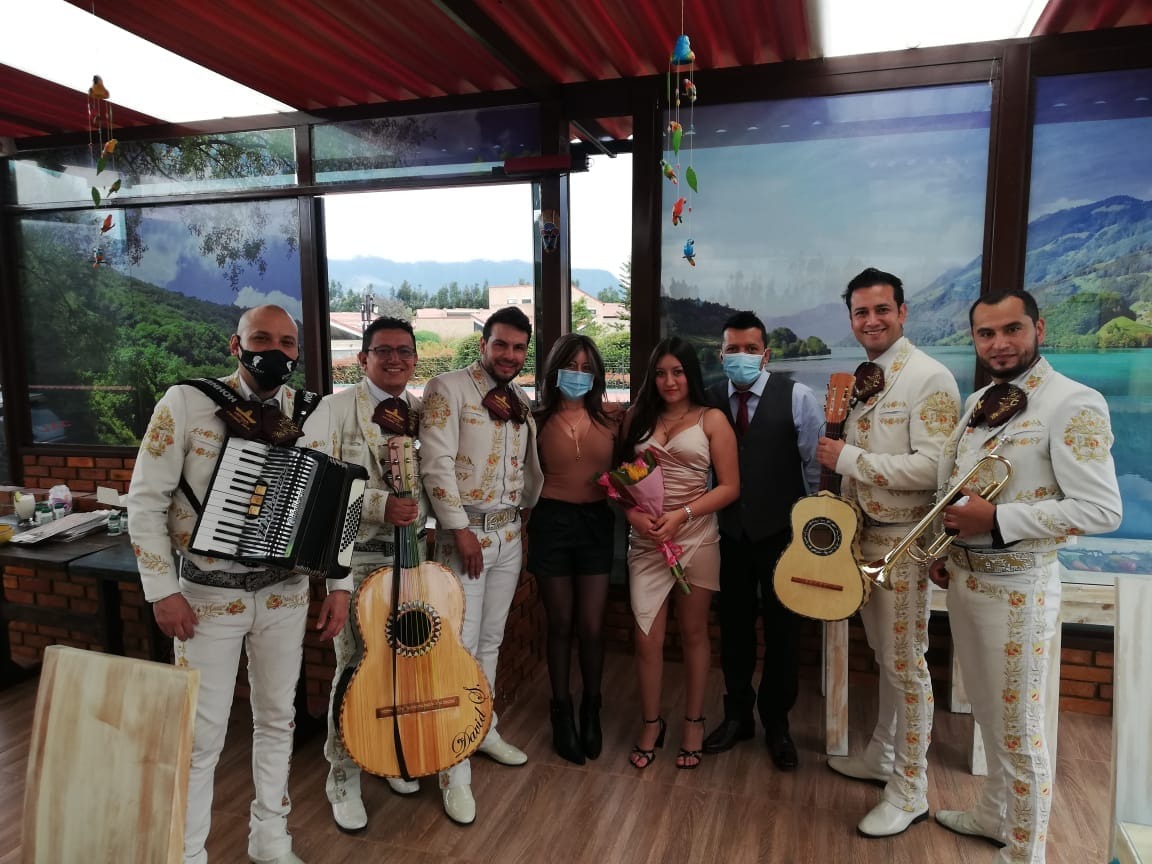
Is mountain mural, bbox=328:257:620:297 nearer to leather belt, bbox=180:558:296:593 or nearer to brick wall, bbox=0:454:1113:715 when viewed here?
brick wall, bbox=0:454:1113:715

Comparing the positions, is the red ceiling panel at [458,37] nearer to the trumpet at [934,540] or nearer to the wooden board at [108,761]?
the trumpet at [934,540]

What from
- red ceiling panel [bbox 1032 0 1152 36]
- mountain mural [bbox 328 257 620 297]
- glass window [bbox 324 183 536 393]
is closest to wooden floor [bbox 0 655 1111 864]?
glass window [bbox 324 183 536 393]

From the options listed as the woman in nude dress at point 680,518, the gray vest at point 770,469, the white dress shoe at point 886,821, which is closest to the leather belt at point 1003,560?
the gray vest at point 770,469

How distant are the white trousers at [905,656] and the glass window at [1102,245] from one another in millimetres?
1755

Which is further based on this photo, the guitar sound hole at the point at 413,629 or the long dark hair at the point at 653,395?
the long dark hair at the point at 653,395

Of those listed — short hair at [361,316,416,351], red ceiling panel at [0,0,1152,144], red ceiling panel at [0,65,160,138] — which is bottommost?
short hair at [361,316,416,351]

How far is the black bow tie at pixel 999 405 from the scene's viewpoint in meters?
2.19

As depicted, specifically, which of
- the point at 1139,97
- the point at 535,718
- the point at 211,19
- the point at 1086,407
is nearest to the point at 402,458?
the point at 535,718

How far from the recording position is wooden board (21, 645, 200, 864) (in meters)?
1.29

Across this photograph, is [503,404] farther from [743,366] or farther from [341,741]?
[341,741]

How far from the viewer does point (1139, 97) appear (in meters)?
3.41

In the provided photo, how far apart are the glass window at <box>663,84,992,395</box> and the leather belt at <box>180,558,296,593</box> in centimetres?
263

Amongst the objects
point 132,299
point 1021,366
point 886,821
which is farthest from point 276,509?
point 132,299

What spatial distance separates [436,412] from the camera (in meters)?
2.75
